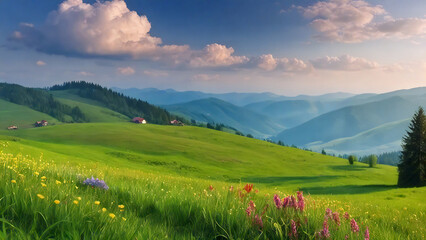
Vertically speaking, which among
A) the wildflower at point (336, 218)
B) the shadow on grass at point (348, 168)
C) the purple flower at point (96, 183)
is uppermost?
the wildflower at point (336, 218)

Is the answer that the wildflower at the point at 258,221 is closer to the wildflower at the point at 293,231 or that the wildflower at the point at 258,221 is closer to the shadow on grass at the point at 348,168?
the wildflower at the point at 293,231

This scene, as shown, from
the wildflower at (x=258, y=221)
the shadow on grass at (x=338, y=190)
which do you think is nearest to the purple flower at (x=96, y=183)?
the wildflower at (x=258, y=221)

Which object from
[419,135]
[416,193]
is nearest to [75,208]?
[416,193]

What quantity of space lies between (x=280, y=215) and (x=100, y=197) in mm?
3743

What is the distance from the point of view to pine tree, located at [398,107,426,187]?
177ft

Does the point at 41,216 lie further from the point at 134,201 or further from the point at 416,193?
the point at 416,193

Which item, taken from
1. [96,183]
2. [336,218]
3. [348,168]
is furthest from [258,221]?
[348,168]

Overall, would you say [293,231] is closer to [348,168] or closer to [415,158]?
[415,158]

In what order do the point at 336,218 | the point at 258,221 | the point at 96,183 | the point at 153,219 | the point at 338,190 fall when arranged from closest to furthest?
1. the point at 258,221
2. the point at 336,218
3. the point at 153,219
4. the point at 96,183
5. the point at 338,190

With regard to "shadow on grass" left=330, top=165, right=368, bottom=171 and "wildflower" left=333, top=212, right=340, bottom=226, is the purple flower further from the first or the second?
"shadow on grass" left=330, top=165, right=368, bottom=171

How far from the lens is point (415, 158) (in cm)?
5450

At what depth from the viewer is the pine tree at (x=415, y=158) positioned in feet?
177

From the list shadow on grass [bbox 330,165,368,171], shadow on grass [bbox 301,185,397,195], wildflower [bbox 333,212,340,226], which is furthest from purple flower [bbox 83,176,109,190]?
shadow on grass [bbox 330,165,368,171]

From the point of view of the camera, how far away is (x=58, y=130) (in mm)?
107188
